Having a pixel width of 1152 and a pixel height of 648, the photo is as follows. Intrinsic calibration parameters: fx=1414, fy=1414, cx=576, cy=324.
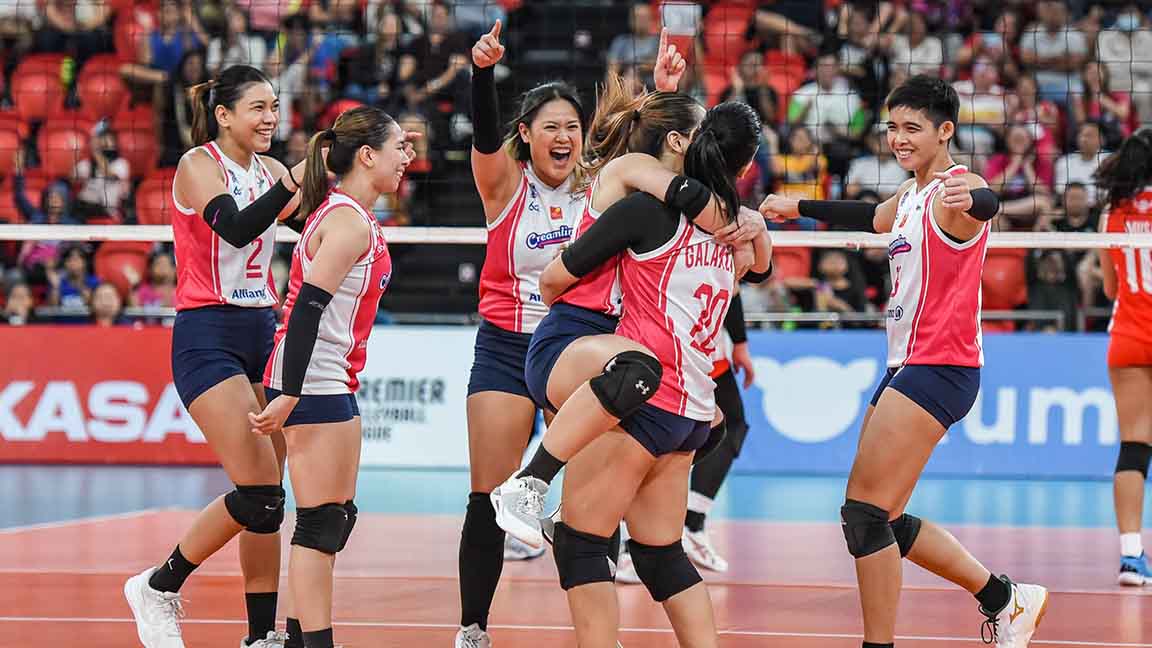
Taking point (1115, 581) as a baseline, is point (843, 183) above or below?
above

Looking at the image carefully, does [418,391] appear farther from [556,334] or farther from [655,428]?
[655,428]

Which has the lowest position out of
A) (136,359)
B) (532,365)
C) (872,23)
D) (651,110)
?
(136,359)

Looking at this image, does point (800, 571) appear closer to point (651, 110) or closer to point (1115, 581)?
point (1115, 581)

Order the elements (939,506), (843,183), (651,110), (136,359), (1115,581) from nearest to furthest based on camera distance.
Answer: (651,110), (1115,581), (939,506), (136,359), (843,183)

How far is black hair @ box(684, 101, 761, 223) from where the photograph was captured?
404cm

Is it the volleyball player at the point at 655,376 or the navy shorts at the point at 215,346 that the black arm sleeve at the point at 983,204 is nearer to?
the volleyball player at the point at 655,376

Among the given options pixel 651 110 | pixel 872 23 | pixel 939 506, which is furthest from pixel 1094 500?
pixel 651 110

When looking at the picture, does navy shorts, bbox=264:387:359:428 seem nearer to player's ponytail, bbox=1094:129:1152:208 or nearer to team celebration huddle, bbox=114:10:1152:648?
team celebration huddle, bbox=114:10:1152:648

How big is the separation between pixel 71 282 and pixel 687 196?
9.65m

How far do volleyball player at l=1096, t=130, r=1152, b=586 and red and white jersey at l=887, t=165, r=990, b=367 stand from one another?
259 cm

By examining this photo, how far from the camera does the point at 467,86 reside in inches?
533

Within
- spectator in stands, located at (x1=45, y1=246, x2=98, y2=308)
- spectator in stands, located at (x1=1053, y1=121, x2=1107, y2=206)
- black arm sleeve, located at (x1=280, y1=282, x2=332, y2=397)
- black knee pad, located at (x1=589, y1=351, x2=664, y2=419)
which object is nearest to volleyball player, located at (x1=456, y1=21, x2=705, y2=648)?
black arm sleeve, located at (x1=280, y1=282, x2=332, y2=397)

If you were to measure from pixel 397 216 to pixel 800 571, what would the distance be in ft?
21.6

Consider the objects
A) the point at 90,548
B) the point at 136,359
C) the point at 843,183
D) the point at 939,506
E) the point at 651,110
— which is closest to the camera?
the point at 651,110
